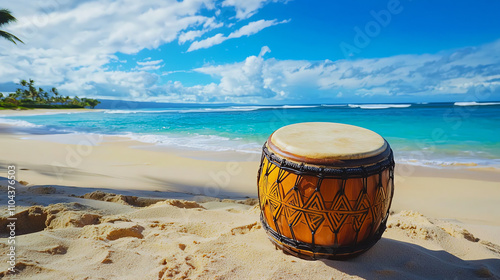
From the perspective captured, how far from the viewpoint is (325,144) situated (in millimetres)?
1977

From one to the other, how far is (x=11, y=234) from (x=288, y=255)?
8.02ft

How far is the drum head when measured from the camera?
1.83 m

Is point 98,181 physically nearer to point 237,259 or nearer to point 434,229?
point 237,259

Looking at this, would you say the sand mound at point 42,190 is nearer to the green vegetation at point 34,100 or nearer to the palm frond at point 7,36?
the palm frond at point 7,36

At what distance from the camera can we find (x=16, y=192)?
3.45 metres

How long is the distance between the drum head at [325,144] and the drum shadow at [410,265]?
2.68ft

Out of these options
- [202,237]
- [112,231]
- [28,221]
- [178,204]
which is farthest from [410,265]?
[28,221]

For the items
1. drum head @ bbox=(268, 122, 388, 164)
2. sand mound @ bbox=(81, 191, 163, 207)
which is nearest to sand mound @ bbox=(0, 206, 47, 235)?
sand mound @ bbox=(81, 191, 163, 207)

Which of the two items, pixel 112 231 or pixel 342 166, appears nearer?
pixel 342 166

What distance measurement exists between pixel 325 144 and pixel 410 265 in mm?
1163

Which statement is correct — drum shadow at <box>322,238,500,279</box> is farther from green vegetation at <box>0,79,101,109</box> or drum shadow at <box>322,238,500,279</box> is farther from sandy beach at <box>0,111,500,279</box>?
green vegetation at <box>0,79,101,109</box>

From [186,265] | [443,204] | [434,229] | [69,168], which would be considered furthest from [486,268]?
[69,168]

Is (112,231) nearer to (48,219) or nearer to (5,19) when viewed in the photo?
(48,219)

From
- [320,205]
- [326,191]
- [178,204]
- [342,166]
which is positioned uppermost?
[342,166]
